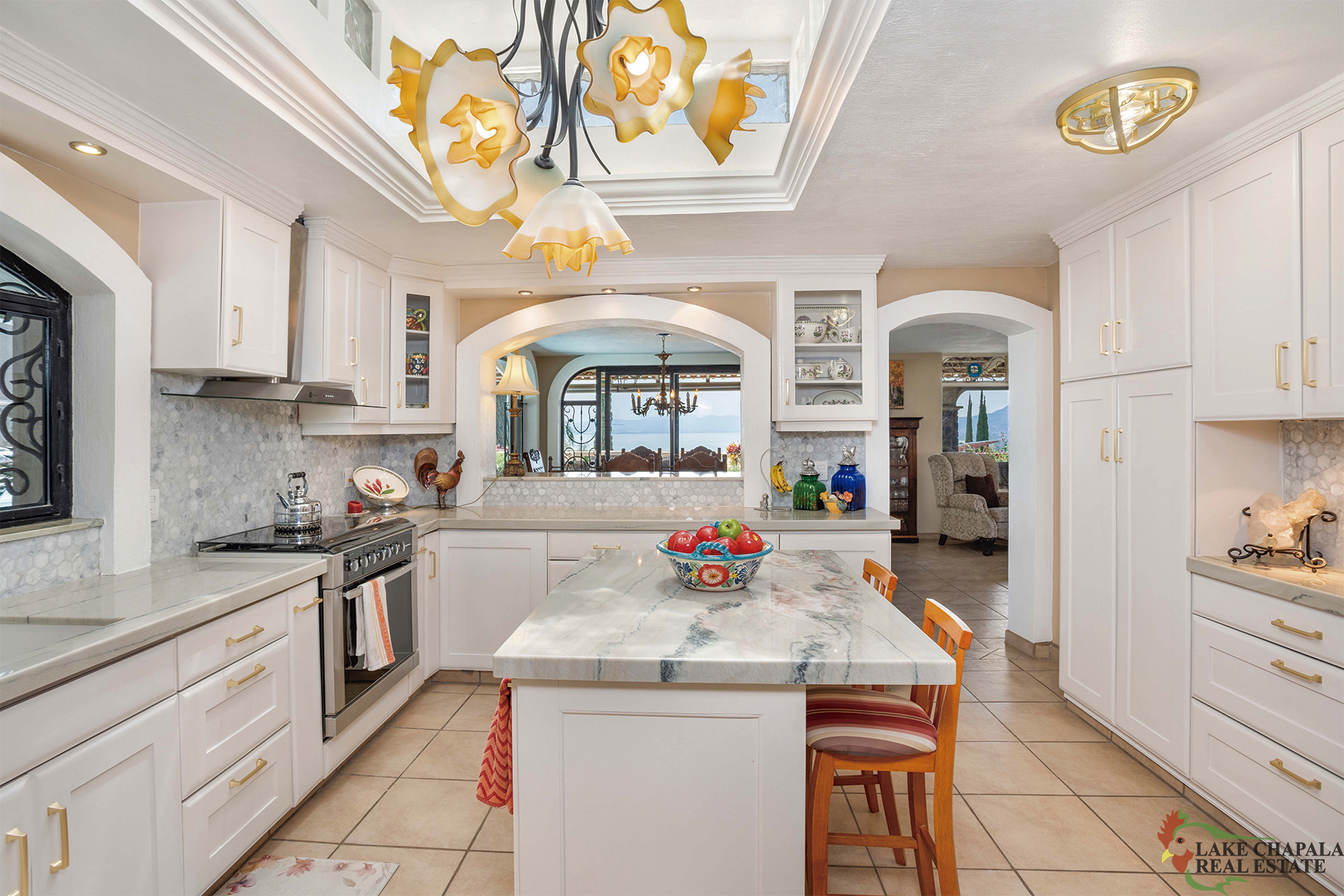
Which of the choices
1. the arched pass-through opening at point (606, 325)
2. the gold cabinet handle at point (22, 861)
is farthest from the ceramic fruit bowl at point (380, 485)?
the gold cabinet handle at point (22, 861)

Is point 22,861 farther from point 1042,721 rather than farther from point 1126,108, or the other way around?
point 1042,721

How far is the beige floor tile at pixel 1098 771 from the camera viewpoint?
248 centimetres

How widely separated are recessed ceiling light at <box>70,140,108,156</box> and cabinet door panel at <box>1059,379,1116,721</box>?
3.87 metres

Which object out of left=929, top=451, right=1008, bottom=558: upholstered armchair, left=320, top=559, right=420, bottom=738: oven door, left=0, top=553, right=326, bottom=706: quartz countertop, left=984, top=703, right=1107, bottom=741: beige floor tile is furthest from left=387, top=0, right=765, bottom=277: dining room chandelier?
left=929, top=451, right=1008, bottom=558: upholstered armchair

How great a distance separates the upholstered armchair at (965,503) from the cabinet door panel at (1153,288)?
4.91m

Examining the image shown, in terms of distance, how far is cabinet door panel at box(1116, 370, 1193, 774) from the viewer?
240 cm

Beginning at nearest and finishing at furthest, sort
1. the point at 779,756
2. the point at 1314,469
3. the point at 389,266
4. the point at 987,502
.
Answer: the point at 779,756, the point at 1314,469, the point at 389,266, the point at 987,502

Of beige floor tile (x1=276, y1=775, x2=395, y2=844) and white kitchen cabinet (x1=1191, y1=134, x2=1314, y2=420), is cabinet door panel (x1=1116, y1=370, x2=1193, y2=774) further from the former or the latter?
beige floor tile (x1=276, y1=775, x2=395, y2=844)

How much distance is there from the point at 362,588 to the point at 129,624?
108cm

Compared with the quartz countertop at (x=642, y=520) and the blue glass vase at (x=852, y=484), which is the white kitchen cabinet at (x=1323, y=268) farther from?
the blue glass vase at (x=852, y=484)

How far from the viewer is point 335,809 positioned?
2.39 meters

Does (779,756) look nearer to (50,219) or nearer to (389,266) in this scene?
(50,219)

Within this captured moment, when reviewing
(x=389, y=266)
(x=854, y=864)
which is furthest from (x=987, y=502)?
(x=389, y=266)

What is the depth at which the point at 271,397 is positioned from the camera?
8.34 ft
